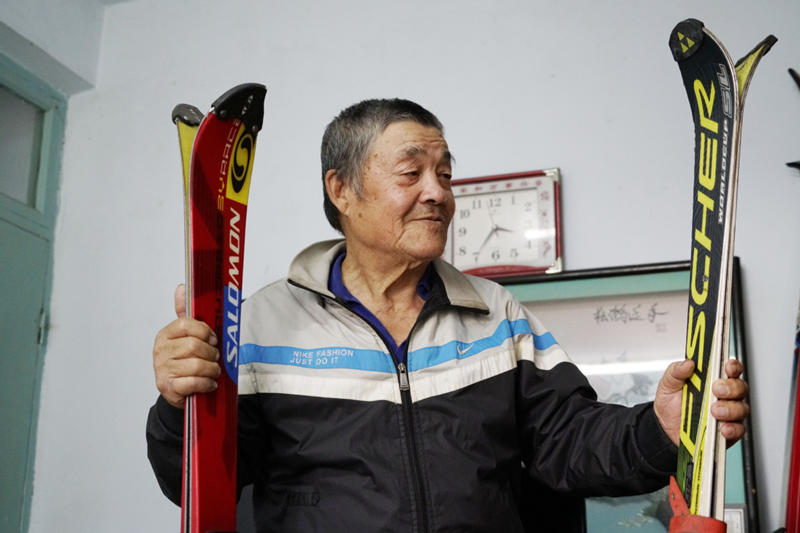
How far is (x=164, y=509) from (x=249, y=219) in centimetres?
77

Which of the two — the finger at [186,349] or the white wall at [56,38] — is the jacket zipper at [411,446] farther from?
the white wall at [56,38]

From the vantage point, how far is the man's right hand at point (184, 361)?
104 cm

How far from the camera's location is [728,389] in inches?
37.2

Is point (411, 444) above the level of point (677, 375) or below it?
below

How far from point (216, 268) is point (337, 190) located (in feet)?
1.36

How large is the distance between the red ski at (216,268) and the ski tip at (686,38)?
1.98 feet

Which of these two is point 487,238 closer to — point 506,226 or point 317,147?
point 506,226

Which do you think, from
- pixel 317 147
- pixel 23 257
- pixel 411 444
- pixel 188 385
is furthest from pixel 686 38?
pixel 23 257

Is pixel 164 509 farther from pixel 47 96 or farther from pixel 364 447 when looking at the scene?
pixel 47 96

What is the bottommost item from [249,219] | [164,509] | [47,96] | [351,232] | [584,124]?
[164,509]

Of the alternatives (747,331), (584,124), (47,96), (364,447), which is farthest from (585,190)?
(47,96)

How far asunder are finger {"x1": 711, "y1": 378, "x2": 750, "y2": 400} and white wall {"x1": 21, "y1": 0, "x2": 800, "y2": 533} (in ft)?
2.70

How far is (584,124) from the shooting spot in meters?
1.97

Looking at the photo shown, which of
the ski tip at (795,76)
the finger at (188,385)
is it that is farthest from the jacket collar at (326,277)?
the ski tip at (795,76)
